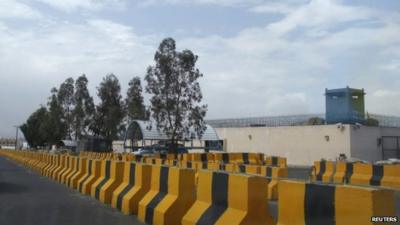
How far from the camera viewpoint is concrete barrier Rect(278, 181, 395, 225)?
194 inches

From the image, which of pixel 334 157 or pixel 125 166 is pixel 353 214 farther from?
pixel 334 157

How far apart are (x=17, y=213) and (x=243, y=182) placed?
19.5ft

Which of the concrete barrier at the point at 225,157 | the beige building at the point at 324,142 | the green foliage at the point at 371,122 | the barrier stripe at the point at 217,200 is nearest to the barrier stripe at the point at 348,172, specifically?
the barrier stripe at the point at 217,200

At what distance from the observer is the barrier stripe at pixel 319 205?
5477 millimetres

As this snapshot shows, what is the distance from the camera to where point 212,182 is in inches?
317

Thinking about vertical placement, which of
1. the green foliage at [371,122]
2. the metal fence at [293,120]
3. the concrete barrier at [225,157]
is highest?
the metal fence at [293,120]

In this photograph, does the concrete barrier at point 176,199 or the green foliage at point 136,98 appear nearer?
the concrete barrier at point 176,199

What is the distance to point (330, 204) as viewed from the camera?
216 inches

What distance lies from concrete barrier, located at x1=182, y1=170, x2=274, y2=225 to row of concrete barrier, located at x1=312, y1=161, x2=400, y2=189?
9.45 m

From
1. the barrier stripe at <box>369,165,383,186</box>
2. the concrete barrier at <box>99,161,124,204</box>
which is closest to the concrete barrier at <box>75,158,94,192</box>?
the concrete barrier at <box>99,161,124,204</box>

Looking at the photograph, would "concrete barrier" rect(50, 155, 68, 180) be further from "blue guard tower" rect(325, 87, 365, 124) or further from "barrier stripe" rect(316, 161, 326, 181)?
"blue guard tower" rect(325, 87, 365, 124)

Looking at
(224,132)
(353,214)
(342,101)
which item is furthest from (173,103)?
(353,214)

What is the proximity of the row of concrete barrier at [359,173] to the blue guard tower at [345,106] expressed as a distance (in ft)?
111

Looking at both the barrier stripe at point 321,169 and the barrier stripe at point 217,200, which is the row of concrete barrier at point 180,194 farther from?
the barrier stripe at point 321,169
